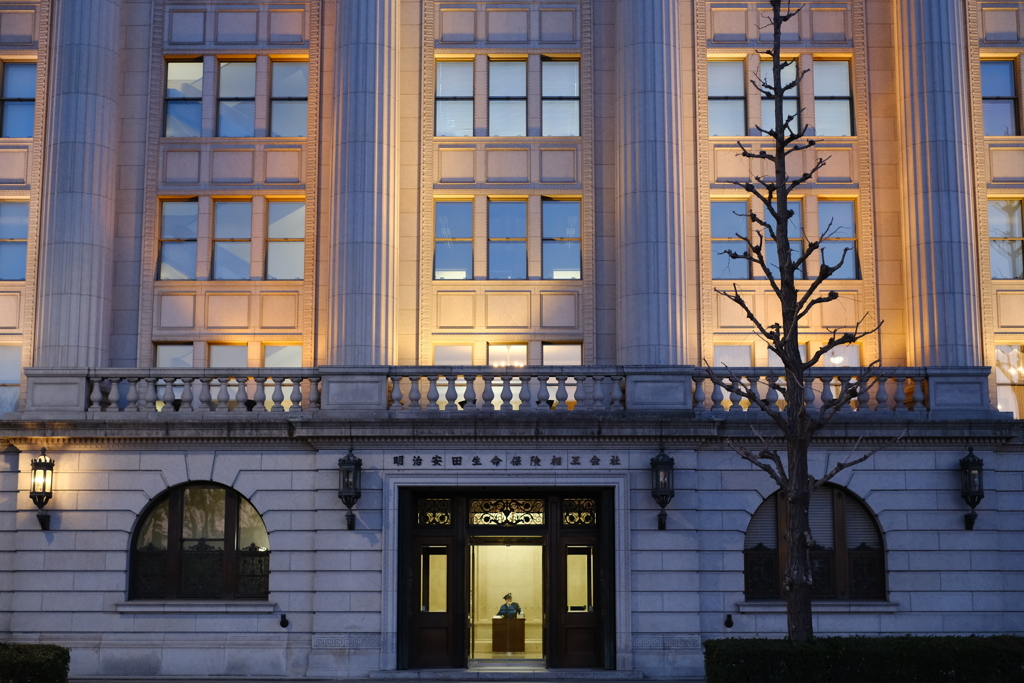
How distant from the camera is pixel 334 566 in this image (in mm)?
21078

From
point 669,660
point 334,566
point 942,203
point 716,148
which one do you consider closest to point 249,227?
point 334,566

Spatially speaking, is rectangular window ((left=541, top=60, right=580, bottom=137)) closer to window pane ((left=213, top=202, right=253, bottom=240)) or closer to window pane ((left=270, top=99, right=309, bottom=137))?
window pane ((left=270, top=99, right=309, bottom=137))

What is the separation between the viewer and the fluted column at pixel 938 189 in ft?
74.2

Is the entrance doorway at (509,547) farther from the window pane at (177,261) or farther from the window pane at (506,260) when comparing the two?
the window pane at (177,261)

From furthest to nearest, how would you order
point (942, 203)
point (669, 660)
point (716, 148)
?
point (716, 148) → point (942, 203) → point (669, 660)

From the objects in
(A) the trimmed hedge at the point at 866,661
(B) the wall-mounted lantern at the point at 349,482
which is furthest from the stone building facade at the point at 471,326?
(A) the trimmed hedge at the point at 866,661

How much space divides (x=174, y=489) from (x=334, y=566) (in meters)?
3.72

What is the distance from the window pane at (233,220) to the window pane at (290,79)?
271 centimetres

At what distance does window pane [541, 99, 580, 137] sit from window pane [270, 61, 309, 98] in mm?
5499

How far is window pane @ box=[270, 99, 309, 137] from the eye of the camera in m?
24.9

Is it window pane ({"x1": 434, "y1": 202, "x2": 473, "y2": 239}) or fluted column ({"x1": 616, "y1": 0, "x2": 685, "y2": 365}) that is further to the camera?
window pane ({"x1": 434, "y1": 202, "x2": 473, "y2": 239})

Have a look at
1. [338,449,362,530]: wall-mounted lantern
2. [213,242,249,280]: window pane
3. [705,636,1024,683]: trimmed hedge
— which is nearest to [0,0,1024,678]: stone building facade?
[213,242,249,280]: window pane

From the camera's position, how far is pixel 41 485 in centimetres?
2134

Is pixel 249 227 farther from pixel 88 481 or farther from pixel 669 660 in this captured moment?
pixel 669 660
